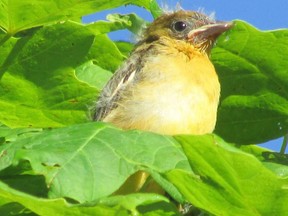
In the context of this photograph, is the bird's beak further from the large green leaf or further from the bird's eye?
the large green leaf

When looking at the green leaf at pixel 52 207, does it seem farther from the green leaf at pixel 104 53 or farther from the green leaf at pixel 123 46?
the green leaf at pixel 123 46

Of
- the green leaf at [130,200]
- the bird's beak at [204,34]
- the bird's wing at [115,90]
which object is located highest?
the green leaf at [130,200]

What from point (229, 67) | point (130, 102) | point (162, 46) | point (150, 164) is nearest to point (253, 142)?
point (229, 67)

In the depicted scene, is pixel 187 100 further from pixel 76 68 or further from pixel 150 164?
pixel 150 164

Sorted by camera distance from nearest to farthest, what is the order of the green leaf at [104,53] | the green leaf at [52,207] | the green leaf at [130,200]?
the green leaf at [130,200] < the green leaf at [52,207] < the green leaf at [104,53]

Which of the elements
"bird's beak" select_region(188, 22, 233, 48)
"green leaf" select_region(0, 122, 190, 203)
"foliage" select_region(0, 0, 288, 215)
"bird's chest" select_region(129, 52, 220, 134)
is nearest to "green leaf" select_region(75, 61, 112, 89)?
"foliage" select_region(0, 0, 288, 215)

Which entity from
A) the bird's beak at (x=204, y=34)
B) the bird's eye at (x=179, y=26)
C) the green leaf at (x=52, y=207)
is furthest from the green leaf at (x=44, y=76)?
the bird's eye at (x=179, y=26)

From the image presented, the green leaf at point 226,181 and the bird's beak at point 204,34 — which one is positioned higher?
the green leaf at point 226,181

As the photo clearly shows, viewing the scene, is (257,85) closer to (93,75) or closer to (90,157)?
(93,75)
